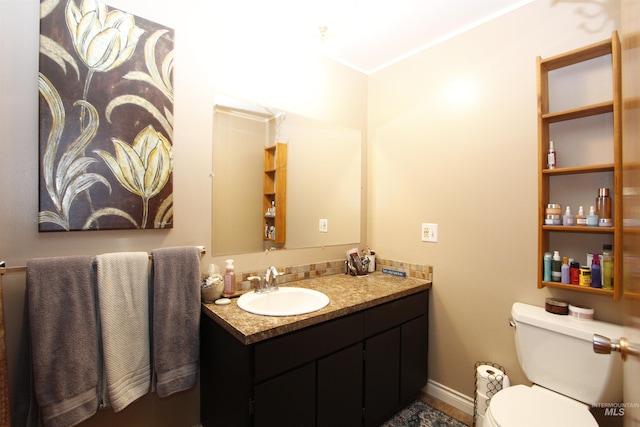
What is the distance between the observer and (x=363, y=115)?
237 centimetres

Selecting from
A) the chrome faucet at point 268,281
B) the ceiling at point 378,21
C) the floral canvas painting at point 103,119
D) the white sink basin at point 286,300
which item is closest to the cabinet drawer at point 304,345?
the white sink basin at point 286,300

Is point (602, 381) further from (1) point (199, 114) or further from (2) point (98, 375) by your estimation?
(1) point (199, 114)

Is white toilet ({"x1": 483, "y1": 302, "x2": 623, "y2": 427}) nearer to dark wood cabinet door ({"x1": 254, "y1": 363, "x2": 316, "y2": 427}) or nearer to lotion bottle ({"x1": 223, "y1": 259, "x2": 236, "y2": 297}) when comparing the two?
dark wood cabinet door ({"x1": 254, "y1": 363, "x2": 316, "y2": 427})

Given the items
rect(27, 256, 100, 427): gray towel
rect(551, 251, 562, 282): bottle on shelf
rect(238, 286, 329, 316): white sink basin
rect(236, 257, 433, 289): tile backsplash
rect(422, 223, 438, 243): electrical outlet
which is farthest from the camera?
rect(422, 223, 438, 243): electrical outlet

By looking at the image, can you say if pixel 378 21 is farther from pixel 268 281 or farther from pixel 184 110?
pixel 268 281

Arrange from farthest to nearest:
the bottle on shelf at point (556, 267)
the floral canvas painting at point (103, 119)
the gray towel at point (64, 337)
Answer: the bottle on shelf at point (556, 267), the floral canvas painting at point (103, 119), the gray towel at point (64, 337)

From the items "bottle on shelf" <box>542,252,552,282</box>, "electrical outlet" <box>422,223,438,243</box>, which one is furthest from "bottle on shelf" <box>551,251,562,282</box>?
"electrical outlet" <box>422,223,438,243</box>

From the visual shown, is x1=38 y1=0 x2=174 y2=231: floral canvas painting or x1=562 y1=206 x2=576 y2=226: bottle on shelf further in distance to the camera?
x1=562 y1=206 x2=576 y2=226: bottle on shelf

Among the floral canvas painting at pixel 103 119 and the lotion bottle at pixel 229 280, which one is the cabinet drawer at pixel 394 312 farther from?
the floral canvas painting at pixel 103 119

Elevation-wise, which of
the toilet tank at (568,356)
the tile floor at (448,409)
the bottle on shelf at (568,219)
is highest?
the bottle on shelf at (568,219)

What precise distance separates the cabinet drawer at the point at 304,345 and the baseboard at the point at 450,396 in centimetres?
89

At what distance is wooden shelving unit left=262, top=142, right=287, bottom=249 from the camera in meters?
1.80

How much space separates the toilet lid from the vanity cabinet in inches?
22.2

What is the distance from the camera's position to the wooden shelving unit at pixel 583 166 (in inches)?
47.1
